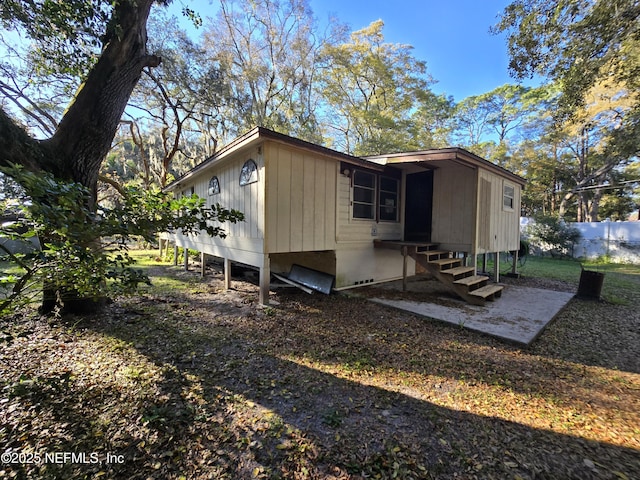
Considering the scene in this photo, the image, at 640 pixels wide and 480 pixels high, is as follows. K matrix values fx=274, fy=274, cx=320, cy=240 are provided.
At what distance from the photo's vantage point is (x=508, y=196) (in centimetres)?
739

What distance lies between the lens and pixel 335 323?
4.18 metres

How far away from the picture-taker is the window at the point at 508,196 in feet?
23.4

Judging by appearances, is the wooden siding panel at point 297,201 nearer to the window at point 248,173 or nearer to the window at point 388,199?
the window at point 248,173

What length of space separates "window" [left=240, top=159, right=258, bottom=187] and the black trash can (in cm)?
712

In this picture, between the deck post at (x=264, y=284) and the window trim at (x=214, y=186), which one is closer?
the deck post at (x=264, y=284)

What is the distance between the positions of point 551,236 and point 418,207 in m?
12.3

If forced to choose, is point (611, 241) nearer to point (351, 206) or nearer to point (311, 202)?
point (351, 206)

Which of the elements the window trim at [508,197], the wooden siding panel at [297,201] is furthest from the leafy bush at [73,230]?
the window trim at [508,197]

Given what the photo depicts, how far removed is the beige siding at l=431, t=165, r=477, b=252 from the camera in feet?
19.7

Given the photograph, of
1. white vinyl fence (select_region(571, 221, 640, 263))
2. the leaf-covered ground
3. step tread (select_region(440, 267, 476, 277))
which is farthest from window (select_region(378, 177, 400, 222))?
white vinyl fence (select_region(571, 221, 640, 263))

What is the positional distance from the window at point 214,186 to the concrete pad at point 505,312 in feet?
14.6

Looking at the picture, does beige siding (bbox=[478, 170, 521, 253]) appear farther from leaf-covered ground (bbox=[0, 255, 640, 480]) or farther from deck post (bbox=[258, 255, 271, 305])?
deck post (bbox=[258, 255, 271, 305])

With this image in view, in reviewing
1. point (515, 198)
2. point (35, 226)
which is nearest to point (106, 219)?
point (35, 226)

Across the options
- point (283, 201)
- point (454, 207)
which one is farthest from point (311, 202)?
point (454, 207)
